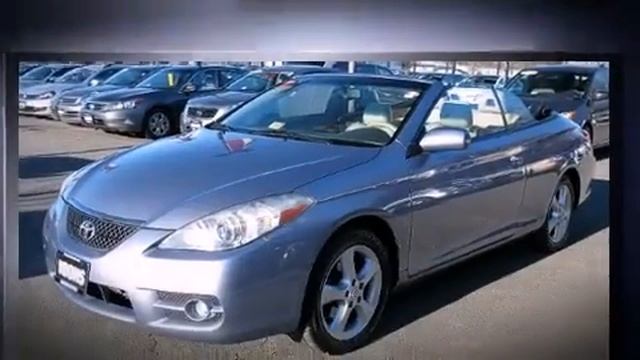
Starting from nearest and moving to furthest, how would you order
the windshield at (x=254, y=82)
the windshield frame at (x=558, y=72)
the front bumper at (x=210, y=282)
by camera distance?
the front bumper at (x=210, y=282) → the windshield frame at (x=558, y=72) → the windshield at (x=254, y=82)

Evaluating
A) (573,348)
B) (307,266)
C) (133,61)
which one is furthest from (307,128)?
(573,348)

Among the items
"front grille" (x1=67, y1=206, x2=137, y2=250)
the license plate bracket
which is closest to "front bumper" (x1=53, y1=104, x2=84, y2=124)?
"front grille" (x1=67, y1=206, x2=137, y2=250)

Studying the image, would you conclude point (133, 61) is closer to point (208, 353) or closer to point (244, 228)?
point (244, 228)

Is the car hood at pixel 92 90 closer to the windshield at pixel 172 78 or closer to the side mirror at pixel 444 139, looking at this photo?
the windshield at pixel 172 78

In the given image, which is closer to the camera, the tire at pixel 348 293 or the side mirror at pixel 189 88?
the tire at pixel 348 293

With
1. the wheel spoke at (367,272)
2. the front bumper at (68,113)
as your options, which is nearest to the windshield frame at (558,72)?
the wheel spoke at (367,272)

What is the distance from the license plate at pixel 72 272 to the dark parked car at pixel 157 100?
37 cm

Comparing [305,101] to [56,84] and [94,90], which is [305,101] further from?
[56,84]

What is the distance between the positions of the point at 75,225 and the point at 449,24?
1.13m

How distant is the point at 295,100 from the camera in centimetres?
212

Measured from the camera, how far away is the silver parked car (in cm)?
194

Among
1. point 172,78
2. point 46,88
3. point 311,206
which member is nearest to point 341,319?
point 311,206

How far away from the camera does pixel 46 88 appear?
7.11ft

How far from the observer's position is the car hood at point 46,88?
2141 millimetres
